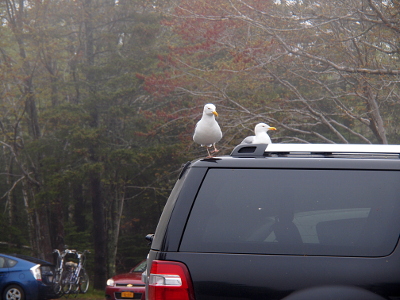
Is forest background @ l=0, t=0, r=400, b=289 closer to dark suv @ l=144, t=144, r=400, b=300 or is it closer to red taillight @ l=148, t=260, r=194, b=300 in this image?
dark suv @ l=144, t=144, r=400, b=300

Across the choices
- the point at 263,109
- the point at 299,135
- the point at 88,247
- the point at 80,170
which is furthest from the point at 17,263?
the point at 88,247

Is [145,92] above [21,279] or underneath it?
above

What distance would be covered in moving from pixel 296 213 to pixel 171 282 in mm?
794

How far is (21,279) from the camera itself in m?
13.8

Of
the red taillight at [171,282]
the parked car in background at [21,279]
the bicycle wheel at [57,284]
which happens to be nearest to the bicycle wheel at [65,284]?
the bicycle wheel at [57,284]

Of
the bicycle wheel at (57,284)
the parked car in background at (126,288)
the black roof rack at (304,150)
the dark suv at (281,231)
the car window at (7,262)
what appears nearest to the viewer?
the dark suv at (281,231)

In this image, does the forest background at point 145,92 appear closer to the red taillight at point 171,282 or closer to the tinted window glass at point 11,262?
the tinted window glass at point 11,262

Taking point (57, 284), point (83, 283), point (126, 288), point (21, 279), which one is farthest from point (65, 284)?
point (126, 288)

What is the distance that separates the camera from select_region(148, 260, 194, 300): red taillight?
2.71 meters

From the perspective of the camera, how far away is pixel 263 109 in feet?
48.6

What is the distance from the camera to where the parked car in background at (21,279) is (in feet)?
44.9

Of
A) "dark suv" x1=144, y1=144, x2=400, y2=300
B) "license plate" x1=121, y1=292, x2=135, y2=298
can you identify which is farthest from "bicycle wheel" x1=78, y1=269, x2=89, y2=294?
"dark suv" x1=144, y1=144, x2=400, y2=300

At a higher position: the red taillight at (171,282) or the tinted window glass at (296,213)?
the tinted window glass at (296,213)

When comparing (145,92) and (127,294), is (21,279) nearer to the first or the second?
(127,294)
